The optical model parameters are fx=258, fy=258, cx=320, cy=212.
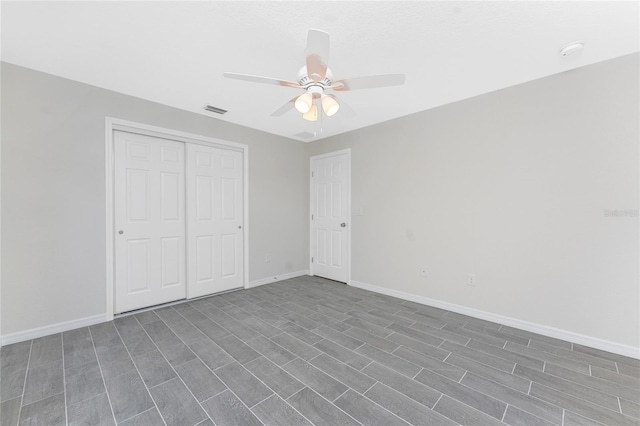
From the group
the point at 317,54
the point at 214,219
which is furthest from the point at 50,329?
the point at 317,54

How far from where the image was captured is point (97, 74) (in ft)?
8.29

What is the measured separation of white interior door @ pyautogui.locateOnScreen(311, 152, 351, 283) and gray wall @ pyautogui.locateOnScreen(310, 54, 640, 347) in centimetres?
73

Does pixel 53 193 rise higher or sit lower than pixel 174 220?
higher

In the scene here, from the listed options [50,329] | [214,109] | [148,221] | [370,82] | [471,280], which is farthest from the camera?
[214,109]

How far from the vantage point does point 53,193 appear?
8.34ft

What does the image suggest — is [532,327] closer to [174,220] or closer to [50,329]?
[174,220]

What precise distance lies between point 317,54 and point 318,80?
26 centimetres

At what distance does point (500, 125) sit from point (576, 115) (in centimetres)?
59

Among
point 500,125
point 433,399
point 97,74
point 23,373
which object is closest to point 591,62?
point 500,125

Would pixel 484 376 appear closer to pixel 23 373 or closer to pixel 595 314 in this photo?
pixel 595 314

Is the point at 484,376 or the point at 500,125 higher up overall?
the point at 500,125

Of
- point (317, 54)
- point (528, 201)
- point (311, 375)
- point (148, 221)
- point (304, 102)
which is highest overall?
point (317, 54)

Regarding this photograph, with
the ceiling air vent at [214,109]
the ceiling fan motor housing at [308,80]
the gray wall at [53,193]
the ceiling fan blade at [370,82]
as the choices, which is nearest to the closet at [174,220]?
the gray wall at [53,193]

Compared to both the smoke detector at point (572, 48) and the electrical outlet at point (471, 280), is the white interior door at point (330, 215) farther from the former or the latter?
the smoke detector at point (572, 48)
